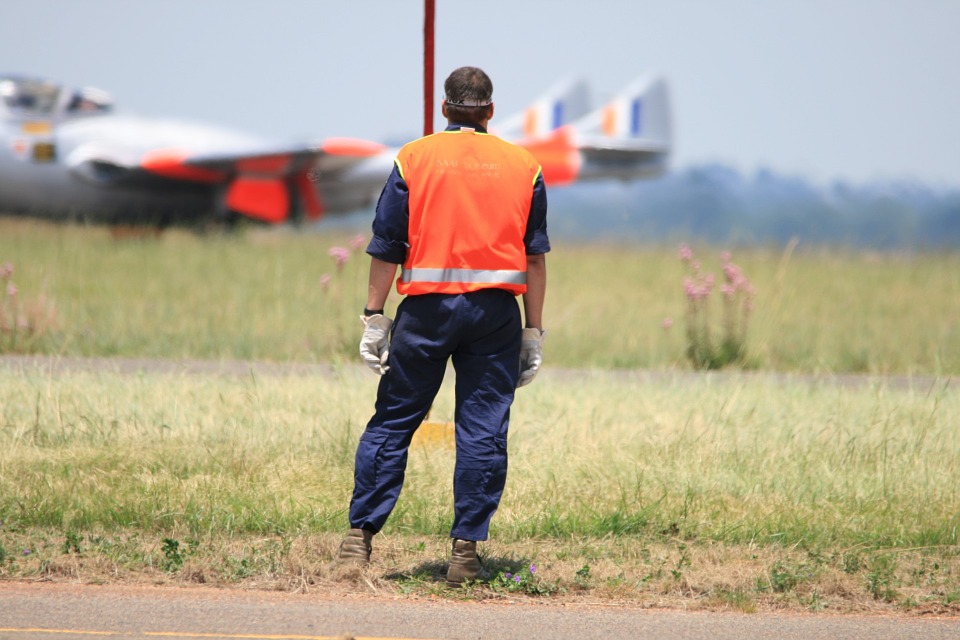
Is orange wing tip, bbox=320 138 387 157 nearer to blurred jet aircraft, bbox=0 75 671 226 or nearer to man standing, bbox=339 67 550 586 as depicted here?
blurred jet aircraft, bbox=0 75 671 226

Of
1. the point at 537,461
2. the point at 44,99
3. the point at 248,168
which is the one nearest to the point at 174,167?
the point at 248,168

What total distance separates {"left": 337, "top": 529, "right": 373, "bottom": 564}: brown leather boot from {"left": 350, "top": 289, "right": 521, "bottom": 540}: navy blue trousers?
0.14 ft

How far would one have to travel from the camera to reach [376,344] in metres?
4.49

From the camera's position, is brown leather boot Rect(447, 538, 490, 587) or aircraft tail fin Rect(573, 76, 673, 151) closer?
brown leather boot Rect(447, 538, 490, 587)

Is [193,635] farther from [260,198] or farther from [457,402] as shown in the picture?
[260,198]

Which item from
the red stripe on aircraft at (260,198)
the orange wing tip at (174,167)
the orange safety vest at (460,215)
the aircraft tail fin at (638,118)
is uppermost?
the aircraft tail fin at (638,118)

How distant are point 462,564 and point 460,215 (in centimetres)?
138

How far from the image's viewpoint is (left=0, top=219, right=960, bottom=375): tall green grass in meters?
10.8

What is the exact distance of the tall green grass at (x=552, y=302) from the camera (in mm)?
10836

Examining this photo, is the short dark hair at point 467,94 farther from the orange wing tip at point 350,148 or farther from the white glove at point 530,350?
the orange wing tip at point 350,148

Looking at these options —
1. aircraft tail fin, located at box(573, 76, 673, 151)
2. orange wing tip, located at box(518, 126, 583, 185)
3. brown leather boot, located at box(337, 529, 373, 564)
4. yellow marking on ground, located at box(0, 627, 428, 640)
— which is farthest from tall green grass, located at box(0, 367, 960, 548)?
aircraft tail fin, located at box(573, 76, 673, 151)

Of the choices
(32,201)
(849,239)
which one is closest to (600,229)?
(849,239)

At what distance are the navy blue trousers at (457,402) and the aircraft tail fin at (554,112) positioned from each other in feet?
106

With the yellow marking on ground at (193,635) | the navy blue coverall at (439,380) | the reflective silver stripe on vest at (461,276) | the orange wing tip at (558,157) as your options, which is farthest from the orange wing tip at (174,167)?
the yellow marking on ground at (193,635)
